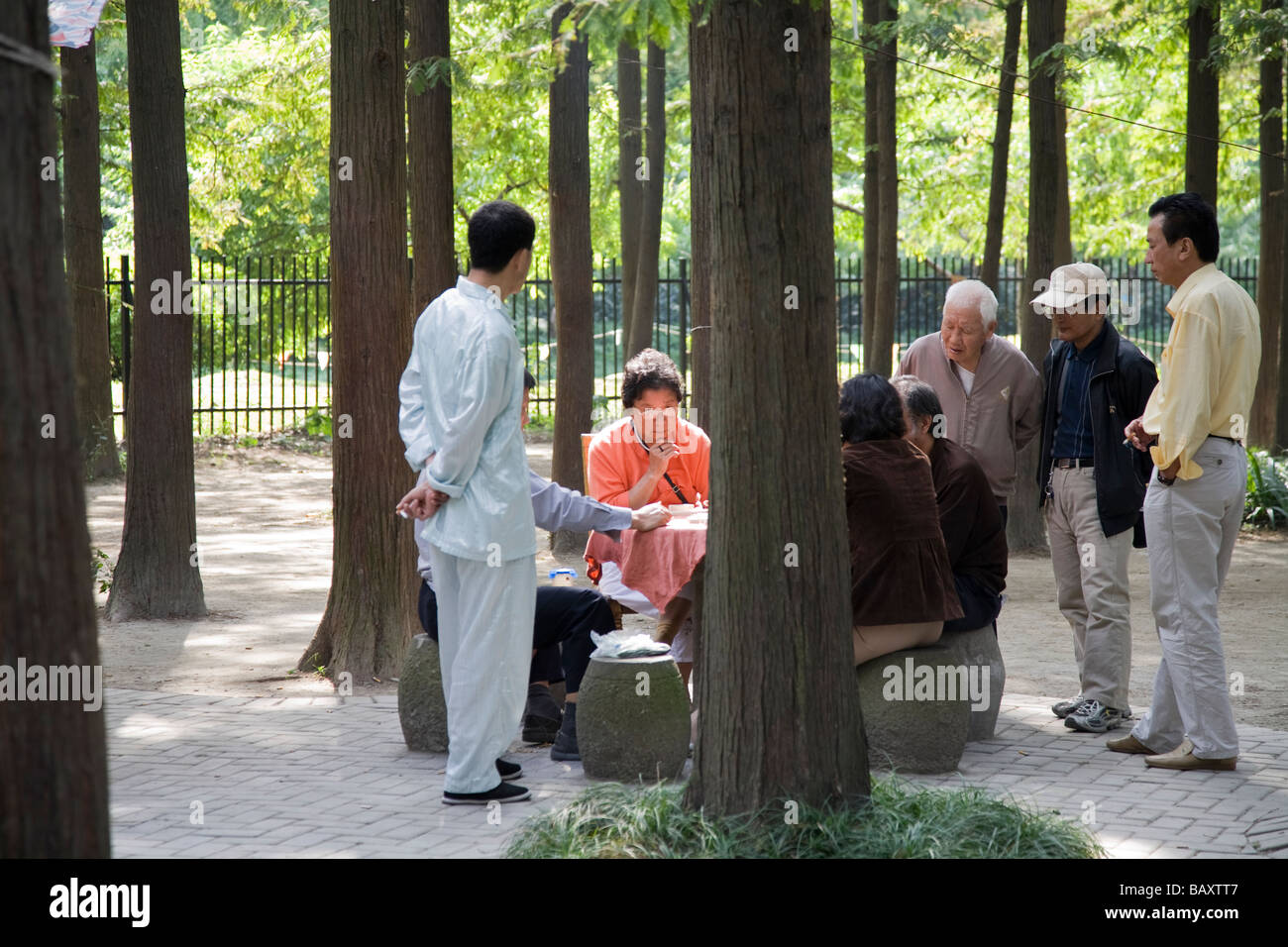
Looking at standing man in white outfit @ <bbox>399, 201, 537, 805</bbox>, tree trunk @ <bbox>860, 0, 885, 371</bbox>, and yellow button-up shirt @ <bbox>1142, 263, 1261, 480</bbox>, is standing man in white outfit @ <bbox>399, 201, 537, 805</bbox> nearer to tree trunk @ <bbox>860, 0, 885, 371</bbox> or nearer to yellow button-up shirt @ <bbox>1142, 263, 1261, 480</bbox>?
yellow button-up shirt @ <bbox>1142, 263, 1261, 480</bbox>

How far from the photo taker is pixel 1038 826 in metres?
4.25

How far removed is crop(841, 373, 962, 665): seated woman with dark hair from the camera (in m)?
5.49

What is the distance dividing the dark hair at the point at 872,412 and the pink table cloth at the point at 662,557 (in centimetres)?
76

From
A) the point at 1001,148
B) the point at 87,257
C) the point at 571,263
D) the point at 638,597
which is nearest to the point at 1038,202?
the point at 1001,148

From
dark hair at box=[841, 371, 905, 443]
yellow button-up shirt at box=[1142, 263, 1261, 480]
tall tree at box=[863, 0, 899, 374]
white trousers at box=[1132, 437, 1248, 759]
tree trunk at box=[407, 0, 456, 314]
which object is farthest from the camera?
tall tree at box=[863, 0, 899, 374]

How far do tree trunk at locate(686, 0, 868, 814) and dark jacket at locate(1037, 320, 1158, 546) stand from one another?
89.7 inches

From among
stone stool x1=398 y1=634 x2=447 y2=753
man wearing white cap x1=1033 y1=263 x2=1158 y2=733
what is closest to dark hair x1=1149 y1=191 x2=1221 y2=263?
man wearing white cap x1=1033 y1=263 x2=1158 y2=733

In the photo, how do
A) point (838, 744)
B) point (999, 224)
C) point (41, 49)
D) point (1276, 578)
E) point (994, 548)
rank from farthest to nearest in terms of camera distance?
point (999, 224) < point (1276, 578) < point (994, 548) < point (838, 744) < point (41, 49)

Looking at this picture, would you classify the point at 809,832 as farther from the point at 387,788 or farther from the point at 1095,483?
the point at 1095,483

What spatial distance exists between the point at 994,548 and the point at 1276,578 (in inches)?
238

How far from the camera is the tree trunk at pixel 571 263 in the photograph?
467 inches

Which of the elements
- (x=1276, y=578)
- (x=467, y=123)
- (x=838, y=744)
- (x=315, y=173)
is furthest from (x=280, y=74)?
(x=838, y=744)

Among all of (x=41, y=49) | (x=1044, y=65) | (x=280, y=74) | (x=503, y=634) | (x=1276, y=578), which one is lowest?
(x=1276, y=578)
